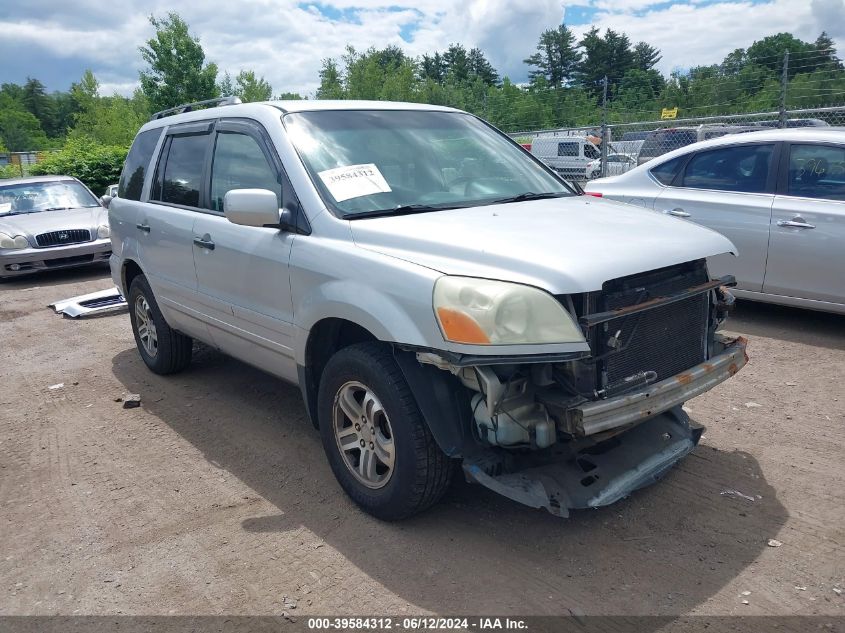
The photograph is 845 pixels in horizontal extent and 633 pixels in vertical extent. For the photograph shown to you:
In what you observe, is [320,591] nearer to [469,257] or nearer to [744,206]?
[469,257]

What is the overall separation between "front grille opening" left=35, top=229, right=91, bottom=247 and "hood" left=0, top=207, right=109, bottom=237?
2.5 inches

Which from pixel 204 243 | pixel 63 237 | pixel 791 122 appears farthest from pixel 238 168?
pixel 791 122

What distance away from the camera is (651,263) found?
3090mm

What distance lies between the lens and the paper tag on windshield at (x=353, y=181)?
12.2ft

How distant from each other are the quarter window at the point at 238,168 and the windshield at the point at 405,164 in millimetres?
262

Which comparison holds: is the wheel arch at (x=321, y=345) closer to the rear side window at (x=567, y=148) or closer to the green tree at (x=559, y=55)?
the rear side window at (x=567, y=148)

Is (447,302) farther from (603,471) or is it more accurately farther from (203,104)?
(203,104)

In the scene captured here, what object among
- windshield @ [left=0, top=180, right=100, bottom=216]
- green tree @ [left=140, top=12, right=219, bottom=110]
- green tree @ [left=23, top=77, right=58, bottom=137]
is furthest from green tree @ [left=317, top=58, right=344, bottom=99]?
green tree @ [left=23, top=77, right=58, bottom=137]

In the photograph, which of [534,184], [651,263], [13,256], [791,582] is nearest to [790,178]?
[534,184]

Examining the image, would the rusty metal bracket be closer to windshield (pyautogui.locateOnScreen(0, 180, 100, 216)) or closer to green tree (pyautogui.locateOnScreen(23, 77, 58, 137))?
windshield (pyautogui.locateOnScreen(0, 180, 100, 216))

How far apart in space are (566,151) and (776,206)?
52.9 feet

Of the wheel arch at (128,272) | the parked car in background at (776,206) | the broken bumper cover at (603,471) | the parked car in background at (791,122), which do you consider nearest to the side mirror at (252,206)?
the broken bumper cover at (603,471)

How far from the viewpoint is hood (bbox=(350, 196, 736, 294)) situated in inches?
115

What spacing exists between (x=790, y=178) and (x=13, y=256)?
10100 mm
